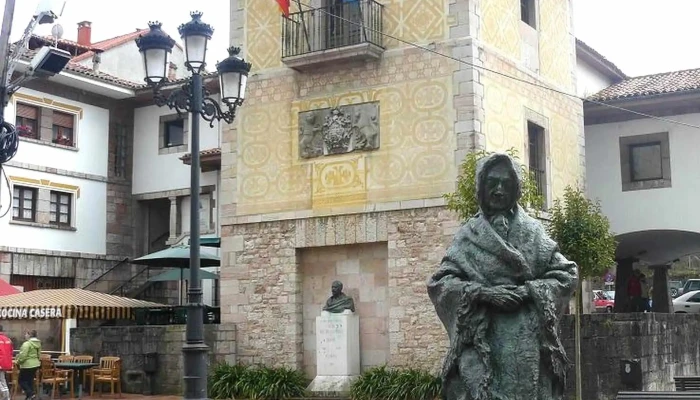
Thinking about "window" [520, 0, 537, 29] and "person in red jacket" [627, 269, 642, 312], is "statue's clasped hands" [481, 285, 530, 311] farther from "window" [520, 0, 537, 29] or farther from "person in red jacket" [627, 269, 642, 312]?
"person in red jacket" [627, 269, 642, 312]

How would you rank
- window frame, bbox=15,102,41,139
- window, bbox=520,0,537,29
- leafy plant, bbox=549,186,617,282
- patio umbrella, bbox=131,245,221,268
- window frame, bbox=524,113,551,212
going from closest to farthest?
1. leafy plant, bbox=549,186,617,282
2. window frame, bbox=524,113,551,212
3. window, bbox=520,0,537,29
4. patio umbrella, bbox=131,245,221,268
5. window frame, bbox=15,102,41,139

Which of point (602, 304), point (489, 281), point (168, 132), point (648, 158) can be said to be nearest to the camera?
point (489, 281)

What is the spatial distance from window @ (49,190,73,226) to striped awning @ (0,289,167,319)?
708 cm

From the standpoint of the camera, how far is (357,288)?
1828 cm

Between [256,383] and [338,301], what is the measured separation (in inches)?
83.6

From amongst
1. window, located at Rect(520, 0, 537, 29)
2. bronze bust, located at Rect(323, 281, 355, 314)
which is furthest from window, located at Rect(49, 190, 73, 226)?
window, located at Rect(520, 0, 537, 29)

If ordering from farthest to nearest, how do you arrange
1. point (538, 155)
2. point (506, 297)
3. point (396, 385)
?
1. point (538, 155)
2. point (396, 385)
3. point (506, 297)

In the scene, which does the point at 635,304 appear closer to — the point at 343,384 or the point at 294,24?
the point at 343,384

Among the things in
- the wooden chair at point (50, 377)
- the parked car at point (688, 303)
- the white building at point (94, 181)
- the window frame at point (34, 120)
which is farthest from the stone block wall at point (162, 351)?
the parked car at point (688, 303)

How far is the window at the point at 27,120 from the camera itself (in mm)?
25531

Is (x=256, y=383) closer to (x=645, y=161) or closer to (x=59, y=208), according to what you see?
(x=645, y=161)

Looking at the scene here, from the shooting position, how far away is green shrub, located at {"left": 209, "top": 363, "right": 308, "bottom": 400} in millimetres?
17938

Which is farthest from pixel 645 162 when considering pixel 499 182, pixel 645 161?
pixel 499 182

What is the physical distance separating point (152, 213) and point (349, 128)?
1210 cm
